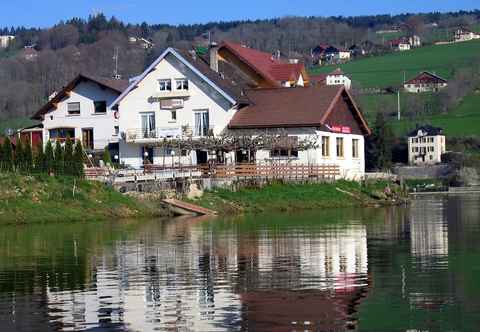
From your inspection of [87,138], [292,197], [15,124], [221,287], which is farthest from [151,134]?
[15,124]

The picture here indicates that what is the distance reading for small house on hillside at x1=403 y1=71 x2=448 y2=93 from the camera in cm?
14862

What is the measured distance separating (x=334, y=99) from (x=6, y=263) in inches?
1464

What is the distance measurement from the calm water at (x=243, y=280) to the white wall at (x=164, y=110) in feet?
89.4

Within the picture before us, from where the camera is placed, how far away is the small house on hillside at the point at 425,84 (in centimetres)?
14862

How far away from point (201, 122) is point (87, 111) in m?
8.94

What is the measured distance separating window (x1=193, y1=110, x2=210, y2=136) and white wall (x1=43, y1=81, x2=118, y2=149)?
6843 millimetres

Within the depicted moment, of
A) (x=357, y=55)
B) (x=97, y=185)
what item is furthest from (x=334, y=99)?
(x=357, y=55)

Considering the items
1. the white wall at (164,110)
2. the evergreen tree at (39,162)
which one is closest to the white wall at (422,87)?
the white wall at (164,110)

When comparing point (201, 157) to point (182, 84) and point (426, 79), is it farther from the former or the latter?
point (426, 79)

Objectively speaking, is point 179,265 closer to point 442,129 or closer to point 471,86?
point 442,129

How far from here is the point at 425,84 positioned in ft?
495

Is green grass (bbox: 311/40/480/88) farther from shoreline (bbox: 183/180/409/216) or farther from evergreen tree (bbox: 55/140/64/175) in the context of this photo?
evergreen tree (bbox: 55/140/64/175)

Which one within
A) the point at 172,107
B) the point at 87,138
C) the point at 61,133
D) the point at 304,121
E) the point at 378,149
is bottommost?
the point at 378,149

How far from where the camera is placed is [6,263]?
23516mm
